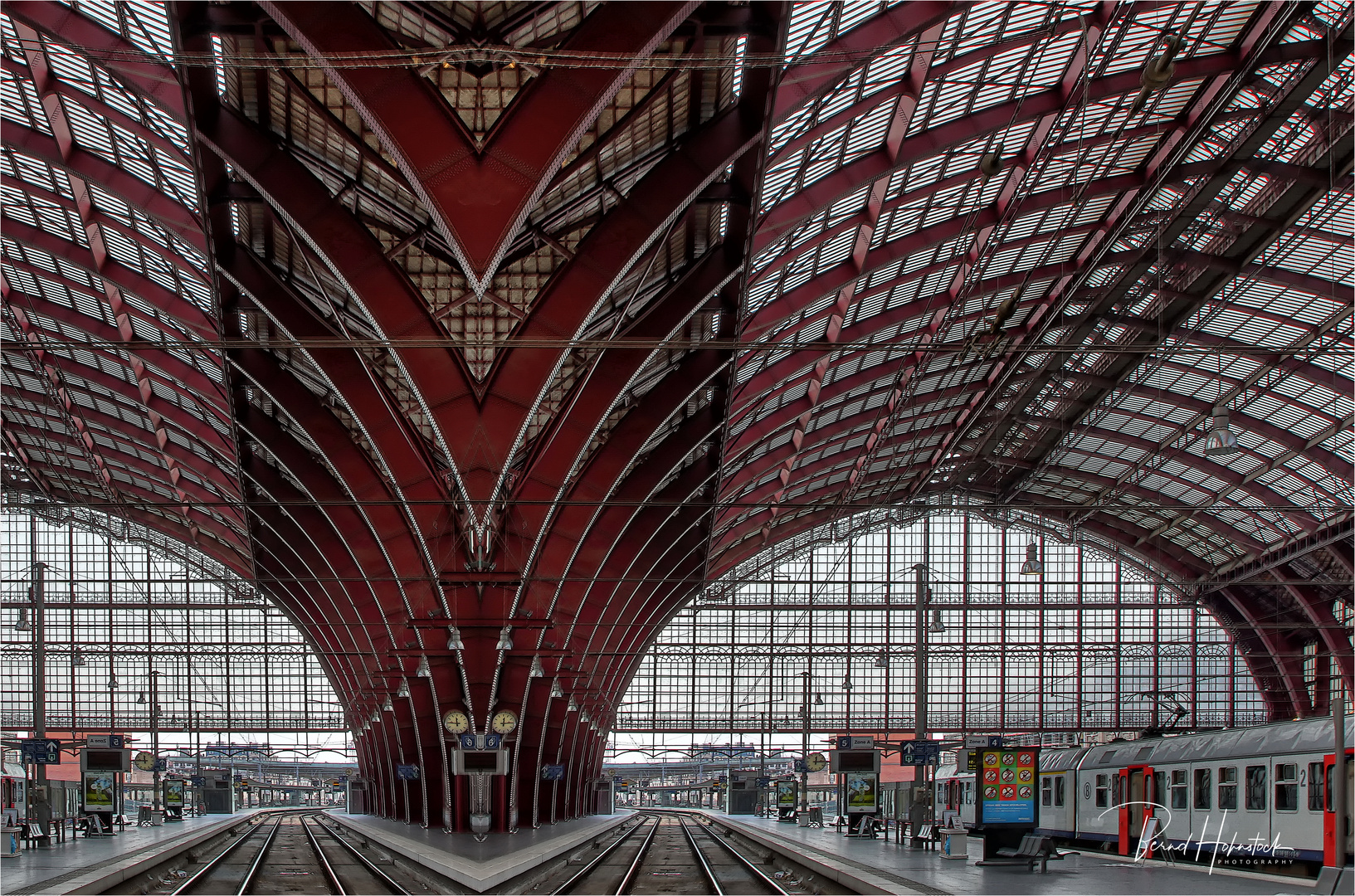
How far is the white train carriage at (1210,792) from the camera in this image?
25.1 meters

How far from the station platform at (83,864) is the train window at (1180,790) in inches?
950

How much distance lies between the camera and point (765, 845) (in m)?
46.1

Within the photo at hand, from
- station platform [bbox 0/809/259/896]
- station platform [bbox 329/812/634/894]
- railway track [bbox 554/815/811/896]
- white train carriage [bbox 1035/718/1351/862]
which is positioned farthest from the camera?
railway track [bbox 554/815/811/896]

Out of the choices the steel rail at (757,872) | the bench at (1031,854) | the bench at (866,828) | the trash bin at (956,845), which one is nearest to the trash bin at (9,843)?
the steel rail at (757,872)

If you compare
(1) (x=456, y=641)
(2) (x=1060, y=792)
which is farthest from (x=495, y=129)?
(2) (x=1060, y=792)

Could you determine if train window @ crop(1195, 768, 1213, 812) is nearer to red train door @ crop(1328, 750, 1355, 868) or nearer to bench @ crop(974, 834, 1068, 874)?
bench @ crop(974, 834, 1068, 874)

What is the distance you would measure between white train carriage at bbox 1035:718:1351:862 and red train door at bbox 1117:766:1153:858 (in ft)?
0.07

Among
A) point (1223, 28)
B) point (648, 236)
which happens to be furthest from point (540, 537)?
point (1223, 28)

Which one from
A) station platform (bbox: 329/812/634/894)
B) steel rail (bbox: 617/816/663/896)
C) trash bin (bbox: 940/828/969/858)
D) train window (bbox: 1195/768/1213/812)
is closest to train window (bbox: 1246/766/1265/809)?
train window (bbox: 1195/768/1213/812)

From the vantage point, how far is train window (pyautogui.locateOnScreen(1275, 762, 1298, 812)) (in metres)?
25.8

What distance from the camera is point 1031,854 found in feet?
89.9

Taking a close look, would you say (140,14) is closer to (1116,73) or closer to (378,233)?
(378,233)

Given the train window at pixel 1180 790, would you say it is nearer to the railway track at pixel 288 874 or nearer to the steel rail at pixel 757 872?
the steel rail at pixel 757 872

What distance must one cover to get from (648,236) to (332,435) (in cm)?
1451
